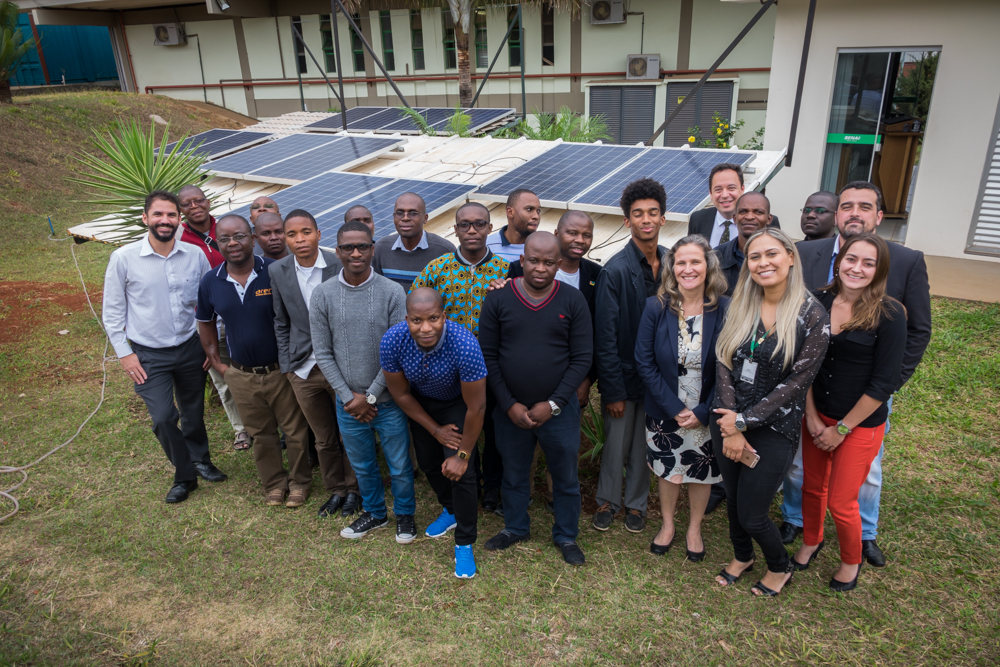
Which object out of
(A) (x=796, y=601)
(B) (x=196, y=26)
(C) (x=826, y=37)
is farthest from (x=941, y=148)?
(B) (x=196, y=26)

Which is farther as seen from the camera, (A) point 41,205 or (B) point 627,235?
(A) point 41,205

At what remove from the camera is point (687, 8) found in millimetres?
17203

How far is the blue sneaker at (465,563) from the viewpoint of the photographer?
4086 millimetres

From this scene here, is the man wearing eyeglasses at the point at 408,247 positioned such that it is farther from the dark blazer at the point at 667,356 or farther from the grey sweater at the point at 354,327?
the dark blazer at the point at 667,356

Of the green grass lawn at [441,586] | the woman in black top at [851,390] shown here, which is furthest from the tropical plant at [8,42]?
the woman in black top at [851,390]

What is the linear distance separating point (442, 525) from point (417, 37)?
1971cm

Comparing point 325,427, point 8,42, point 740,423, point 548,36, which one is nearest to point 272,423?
point 325,427

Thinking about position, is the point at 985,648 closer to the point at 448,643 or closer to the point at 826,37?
the point at 448,643

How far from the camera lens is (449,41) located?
20422 millimetres

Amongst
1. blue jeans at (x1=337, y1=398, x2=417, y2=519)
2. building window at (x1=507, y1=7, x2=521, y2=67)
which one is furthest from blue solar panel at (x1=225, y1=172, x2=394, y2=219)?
building window at (x1=507, y1=7, x2=521, y2=67)

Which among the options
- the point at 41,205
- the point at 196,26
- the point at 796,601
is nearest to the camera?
the point at 796,601

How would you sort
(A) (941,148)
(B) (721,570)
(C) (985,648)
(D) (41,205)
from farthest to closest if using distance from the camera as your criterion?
(D) (41,205)
(A) (941,148)
(B) (721,570)
(C) (985,648)

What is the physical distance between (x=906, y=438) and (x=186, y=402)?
5917 millimetres

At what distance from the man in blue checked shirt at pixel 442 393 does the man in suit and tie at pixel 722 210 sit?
2.19 m
